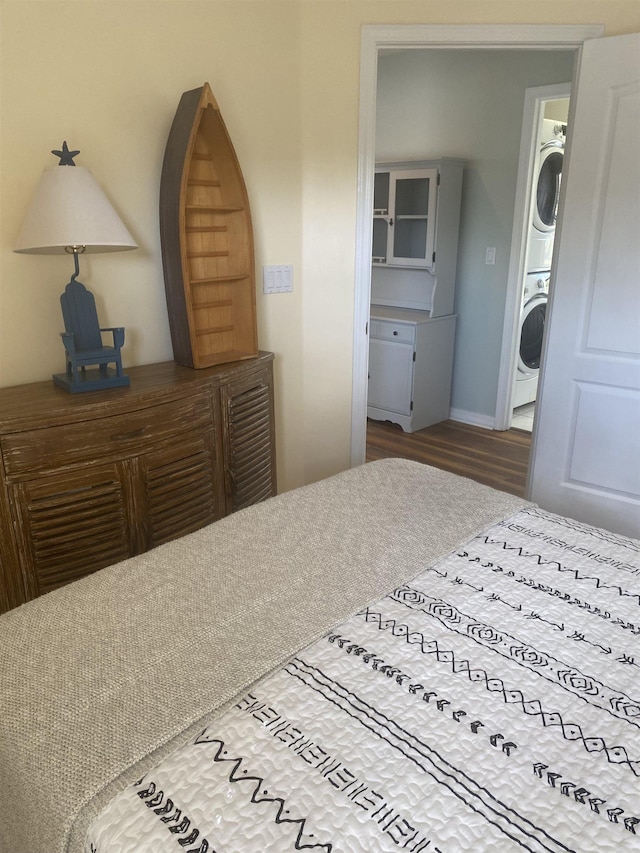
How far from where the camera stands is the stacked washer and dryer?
4.16 meters

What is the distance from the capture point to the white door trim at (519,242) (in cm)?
389

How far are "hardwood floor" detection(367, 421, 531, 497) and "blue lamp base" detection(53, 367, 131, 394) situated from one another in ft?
6.18

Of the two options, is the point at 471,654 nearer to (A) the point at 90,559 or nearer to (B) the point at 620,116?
(A) the point at 90,559

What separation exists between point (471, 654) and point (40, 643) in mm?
763

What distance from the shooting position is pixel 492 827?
Answer: 0.81 meters

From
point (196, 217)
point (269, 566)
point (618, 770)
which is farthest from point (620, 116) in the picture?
point (618, 770)

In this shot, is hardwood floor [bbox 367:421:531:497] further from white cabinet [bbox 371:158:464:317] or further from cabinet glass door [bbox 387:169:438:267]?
cabinet glass door [bbox 387:169:438:267]

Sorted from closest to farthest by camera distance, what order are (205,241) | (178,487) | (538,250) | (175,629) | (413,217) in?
(175,629) → (178,487) → (205,241) → (413,217) → (538,250)

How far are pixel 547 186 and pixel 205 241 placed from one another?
294 cm

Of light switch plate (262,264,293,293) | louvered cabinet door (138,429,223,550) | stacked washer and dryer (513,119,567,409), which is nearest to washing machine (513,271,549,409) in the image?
stacked washer and dryer (513,119,567,409)

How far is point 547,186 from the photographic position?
14.2 ft

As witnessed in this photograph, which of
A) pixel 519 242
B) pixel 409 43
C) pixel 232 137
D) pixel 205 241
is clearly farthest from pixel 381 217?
pixel 205 241

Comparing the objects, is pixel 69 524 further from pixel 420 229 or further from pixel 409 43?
pixel 420 229

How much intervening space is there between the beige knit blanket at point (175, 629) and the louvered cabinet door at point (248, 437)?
0.66 metres
